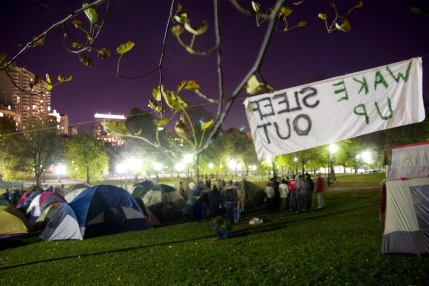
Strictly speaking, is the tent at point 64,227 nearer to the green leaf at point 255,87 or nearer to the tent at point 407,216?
the tent at point 407,216

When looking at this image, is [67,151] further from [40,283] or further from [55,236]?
[40,283]

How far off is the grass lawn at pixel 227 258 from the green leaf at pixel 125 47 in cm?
527

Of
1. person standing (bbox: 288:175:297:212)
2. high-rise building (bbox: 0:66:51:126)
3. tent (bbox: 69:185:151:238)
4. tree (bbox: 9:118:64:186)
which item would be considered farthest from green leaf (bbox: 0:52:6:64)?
high-rise building (bbox: 0:66:51:126)

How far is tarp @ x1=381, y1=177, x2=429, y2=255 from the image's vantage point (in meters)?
7.56

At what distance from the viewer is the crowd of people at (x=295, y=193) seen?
16.1 meters

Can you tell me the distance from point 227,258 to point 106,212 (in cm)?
687

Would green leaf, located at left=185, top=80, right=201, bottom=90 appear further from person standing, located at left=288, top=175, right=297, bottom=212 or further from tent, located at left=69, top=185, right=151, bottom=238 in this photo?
person standing, located at left=288, top=175, right=297, bottom=212

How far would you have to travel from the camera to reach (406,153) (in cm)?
1303

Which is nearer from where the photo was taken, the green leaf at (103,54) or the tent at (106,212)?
the green leaf at (103,54)

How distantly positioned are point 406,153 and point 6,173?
4694cm

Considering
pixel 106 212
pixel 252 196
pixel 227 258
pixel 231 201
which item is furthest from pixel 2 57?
pixel 252 196

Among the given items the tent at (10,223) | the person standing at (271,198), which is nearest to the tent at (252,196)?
the person standing at (271,198)

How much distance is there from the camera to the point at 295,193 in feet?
53.9

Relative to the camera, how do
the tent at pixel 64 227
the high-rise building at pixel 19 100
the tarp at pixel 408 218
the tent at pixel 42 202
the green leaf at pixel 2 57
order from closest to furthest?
the green leaf at pixel 2 57 < the tarp at pixel 408 218 < the tent at pixel 64 227 < the tent at pixel 42 202 < the high-rise building at pixel 19 100
